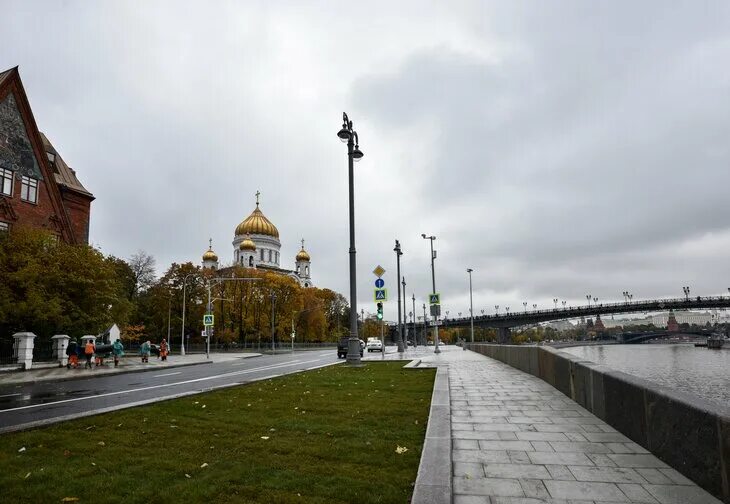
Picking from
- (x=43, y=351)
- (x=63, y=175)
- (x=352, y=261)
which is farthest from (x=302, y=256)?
(x=352, y=261)

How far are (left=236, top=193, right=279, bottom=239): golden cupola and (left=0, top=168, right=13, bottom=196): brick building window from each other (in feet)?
226

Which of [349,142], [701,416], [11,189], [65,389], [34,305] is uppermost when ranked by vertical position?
[11,189]

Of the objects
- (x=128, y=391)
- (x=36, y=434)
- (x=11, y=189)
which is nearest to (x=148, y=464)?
(x=36, y=434)

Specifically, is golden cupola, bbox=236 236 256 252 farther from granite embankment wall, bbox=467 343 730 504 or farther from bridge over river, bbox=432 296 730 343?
granite embankment wall, bbox=467 343 730 504

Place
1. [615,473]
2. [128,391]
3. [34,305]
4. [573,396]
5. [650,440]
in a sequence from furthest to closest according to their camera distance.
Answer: [34,305]
[128,391]
[573,396]
[650,440]
[615,473]

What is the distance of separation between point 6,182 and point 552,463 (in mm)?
A: 41468

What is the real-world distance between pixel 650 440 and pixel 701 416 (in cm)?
151

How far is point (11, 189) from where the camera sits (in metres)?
35.6

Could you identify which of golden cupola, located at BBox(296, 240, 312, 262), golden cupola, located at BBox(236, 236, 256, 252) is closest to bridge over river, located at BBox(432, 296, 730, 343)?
golden cupola, located at BBox(296, 240, 312, 262)

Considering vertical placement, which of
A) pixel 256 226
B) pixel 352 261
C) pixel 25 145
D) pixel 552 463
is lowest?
pixel 552 463

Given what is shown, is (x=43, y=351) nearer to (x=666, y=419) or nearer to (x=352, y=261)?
(x=352, y=261)

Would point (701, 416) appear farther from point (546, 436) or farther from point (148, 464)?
point (148, 464)

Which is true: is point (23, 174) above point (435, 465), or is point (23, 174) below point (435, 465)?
above

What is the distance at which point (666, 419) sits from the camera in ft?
18.0
